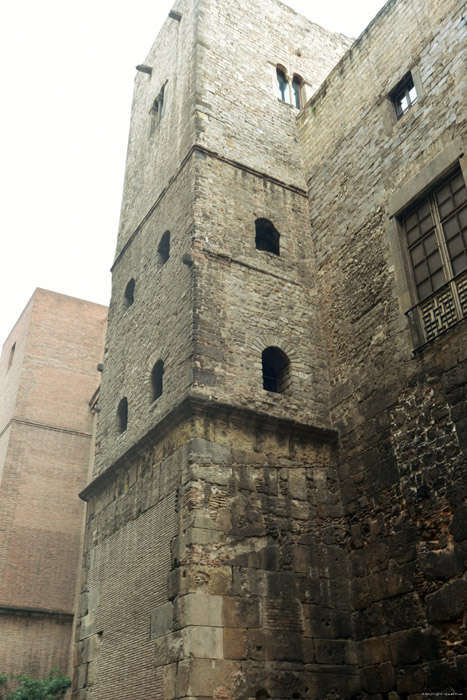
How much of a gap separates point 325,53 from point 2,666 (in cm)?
1654

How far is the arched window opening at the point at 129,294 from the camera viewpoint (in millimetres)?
12750

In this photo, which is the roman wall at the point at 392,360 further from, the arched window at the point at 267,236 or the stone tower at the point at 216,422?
the arched window at the point at 267,236

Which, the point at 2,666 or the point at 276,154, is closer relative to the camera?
the point at 276,154

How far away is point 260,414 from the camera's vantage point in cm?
903

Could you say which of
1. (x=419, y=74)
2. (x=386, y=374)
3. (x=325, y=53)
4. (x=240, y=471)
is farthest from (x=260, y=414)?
(x=325, y=53)

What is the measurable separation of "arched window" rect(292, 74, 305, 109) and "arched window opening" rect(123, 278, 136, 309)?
17.5 ft

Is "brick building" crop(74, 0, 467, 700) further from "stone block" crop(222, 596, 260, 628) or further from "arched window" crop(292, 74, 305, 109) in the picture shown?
"arched window" crop(292, 74, 305, 109)

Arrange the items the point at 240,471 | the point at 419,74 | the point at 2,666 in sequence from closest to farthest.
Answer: the point at 240,471, the point at 419,74, the point at 2,666

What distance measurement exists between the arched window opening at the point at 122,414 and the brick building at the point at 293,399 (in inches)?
1.5

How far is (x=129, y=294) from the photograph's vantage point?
12820 mm

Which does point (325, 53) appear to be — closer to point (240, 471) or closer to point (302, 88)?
point (302, 88)

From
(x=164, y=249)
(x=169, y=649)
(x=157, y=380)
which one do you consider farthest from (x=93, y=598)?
(x=164, y=249)

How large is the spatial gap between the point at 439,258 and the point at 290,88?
722 centimetres

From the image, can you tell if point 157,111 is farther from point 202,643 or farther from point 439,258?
point 202,643
